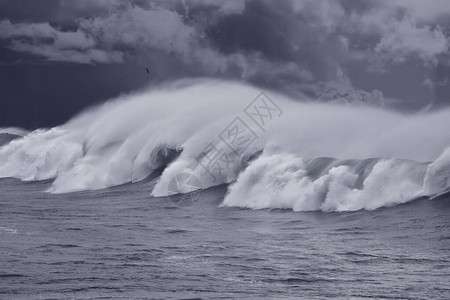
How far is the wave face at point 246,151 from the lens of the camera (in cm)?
2338

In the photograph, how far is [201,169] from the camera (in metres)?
32.6

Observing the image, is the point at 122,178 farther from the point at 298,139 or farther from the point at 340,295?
the point at 340,295

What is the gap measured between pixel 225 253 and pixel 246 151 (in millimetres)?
15364

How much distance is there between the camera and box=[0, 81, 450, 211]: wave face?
23.4 m

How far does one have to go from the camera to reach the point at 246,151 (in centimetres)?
3148

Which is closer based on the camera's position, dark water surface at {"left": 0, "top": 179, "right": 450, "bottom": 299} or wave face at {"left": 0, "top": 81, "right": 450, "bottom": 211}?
dark water surface at {"left": 0, "top": 179, "right": 450, "bottom": 299}

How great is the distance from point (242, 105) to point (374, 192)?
20275 millimetres

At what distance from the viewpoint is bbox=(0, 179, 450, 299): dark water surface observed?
12633 mm

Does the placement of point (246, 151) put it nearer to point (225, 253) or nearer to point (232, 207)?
point (232, 207)

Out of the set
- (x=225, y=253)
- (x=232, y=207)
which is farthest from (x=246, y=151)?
(x=225, y=253)

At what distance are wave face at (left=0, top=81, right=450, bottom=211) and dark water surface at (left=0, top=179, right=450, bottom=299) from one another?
5.01 feet

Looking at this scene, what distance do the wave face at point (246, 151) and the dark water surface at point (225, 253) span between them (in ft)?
5.01

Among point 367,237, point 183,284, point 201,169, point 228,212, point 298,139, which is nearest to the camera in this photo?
point 183,284

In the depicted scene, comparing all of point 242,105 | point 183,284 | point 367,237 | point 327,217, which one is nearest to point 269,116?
point 242,105
